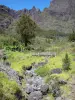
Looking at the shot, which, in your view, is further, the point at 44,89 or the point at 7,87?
the point at 44,89

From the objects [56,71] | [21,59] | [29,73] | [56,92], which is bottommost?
[56,92]

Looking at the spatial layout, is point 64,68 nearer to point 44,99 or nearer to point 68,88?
point 68,88

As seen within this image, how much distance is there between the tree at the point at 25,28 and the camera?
48594 mm

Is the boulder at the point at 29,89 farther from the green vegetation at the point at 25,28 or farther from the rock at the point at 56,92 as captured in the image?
the green vegetation at the point at 25,28

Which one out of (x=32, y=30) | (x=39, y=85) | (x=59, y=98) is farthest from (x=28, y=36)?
(x=59, y=98)

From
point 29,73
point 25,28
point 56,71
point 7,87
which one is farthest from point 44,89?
point 25,28

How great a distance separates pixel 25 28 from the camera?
48719 mm

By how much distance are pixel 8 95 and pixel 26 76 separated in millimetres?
8655

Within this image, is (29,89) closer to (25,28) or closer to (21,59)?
(21,59)

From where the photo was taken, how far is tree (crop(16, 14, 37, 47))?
4859cm

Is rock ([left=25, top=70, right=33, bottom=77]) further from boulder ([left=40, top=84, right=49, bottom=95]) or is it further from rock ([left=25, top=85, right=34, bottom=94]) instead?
boulder ([left=40, top=84, right=49, bottom=95])

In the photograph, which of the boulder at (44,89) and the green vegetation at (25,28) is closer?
the boulder at (44,89)

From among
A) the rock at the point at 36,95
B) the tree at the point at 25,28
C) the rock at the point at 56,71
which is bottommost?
the rock at the point at 36,95

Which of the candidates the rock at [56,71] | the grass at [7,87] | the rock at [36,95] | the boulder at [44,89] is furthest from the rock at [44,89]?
the rock at [56,71]
